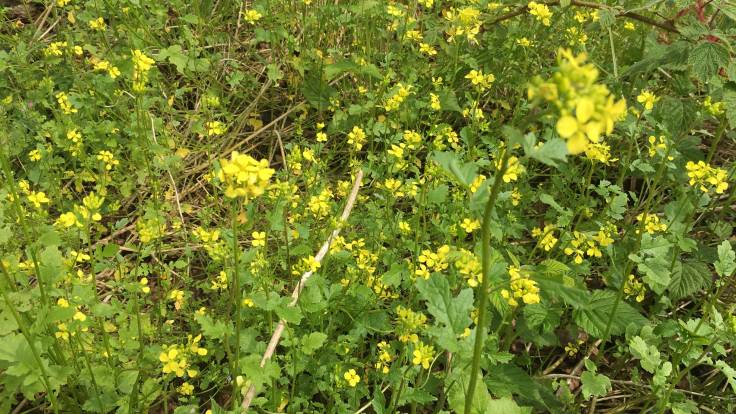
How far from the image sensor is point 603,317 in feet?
7.65

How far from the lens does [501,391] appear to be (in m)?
2.10

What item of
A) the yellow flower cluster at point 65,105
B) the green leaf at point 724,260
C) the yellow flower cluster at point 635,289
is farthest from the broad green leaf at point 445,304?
the yellow flower cluster at point 65,105

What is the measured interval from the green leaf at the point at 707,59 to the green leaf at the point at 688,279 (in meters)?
0.89

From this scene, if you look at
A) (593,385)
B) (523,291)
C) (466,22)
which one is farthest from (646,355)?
(466,22)

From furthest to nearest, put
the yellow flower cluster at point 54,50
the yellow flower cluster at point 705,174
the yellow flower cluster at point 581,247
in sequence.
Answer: the yellow flower cluster at point 54,50
the yellow flower cluster at point 581,247
the yellow flower cluster at point 705,174

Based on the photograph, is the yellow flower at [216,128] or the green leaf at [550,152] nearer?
the green leaf at [550,152]

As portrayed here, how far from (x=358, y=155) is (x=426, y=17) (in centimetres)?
107

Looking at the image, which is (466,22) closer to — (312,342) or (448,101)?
(448,101)

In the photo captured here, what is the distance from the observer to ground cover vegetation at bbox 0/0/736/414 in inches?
73.9

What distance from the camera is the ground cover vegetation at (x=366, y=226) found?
188cm

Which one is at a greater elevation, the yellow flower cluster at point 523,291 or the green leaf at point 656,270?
the yellow flower cluster at point 523,291

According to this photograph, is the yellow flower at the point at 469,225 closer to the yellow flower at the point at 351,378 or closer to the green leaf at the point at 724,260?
the yellow flower at the point at 351,378

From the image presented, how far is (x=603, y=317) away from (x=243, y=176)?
66.2 inches

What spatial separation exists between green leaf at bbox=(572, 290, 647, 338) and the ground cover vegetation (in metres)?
0.01
